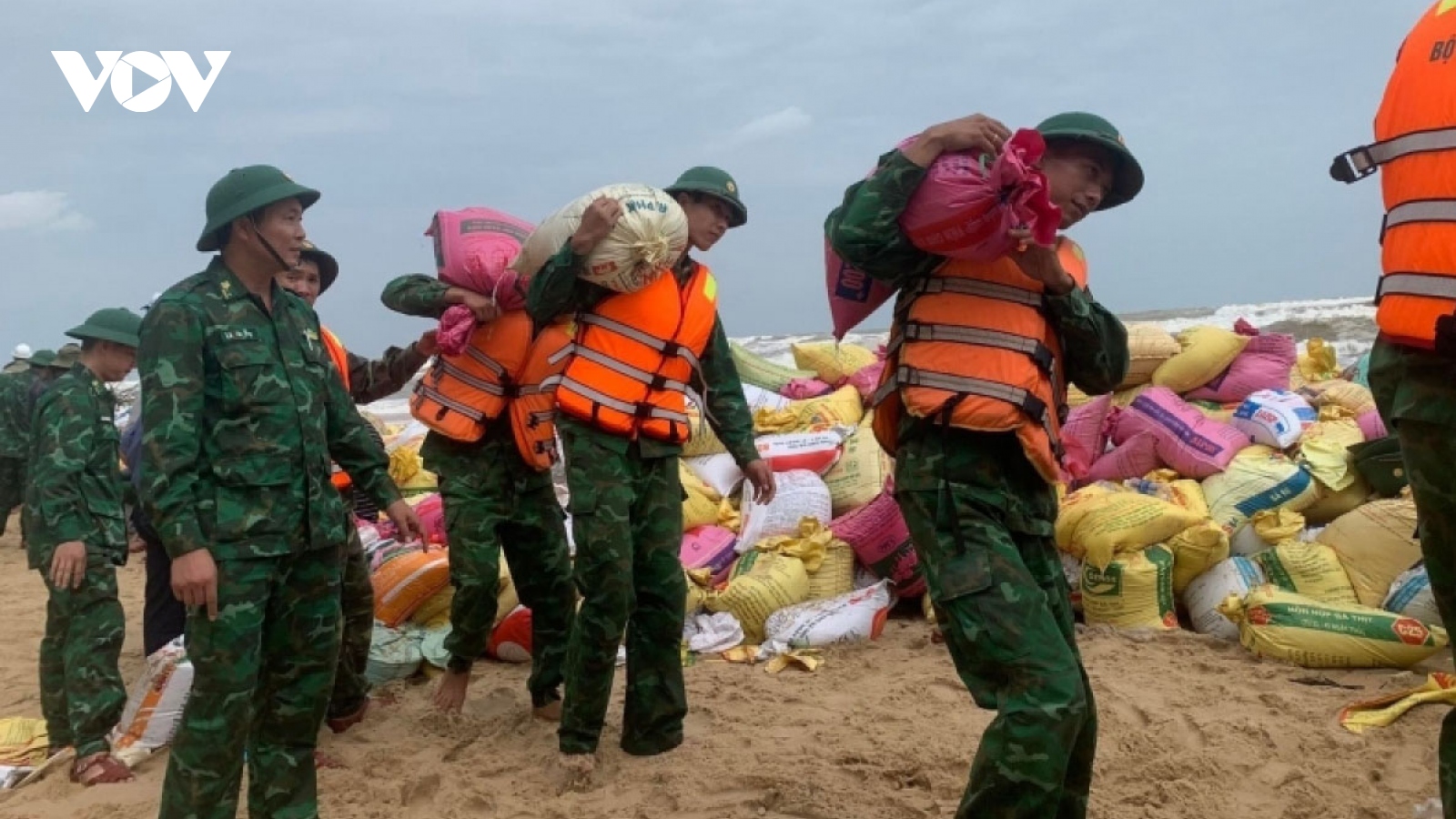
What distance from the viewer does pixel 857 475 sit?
6738 millimetres

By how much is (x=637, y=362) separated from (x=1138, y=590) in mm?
2886

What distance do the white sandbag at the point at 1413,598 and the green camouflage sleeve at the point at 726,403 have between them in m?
3.07

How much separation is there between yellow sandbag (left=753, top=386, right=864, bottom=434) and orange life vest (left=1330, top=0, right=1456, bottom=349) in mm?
4932

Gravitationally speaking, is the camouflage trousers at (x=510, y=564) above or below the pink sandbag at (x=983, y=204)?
below

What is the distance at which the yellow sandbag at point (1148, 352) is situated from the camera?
289 inches

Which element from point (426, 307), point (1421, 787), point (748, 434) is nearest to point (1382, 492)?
point (1421, 787)

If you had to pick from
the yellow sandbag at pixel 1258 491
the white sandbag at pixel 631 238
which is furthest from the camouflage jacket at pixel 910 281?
the yellow sandbag at pixel 1258 491

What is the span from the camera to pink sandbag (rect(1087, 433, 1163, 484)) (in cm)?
648

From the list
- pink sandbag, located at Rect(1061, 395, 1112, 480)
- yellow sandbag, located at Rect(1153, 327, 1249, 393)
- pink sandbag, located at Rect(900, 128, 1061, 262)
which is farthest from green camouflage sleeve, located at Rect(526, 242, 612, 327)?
yellow sandbag, located at Rect(1153, 327, 1249, 393)

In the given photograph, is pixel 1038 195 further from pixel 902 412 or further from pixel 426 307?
pixel 426 307

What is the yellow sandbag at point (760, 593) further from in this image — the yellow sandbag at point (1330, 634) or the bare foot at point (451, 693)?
the yellow sandbag at point (1330, 634)

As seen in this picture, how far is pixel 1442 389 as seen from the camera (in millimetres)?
2305

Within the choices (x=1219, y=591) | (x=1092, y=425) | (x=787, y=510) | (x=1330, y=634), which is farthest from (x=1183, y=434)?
(x=787, y=510)

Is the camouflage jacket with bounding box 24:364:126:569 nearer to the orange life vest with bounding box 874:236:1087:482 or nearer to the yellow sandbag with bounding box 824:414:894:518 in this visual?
the orange life vest with bounding box 874:236:1087:482
